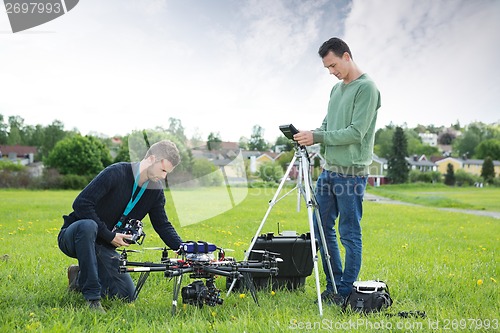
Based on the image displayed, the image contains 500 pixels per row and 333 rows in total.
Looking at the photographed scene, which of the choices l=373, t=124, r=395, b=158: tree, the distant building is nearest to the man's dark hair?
l=373, t=124, r=395, b=158: tree

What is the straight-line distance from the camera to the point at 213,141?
5938mm

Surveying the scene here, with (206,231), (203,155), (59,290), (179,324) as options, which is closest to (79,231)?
(59,290)

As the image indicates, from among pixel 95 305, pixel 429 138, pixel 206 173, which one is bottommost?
pixel 95 305

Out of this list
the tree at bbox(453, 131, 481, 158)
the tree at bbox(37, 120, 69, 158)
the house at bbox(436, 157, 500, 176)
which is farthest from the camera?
the tree at bbox(37, 120, 69, 158)

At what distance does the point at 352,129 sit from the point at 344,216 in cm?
81

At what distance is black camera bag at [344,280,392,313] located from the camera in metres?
4.02

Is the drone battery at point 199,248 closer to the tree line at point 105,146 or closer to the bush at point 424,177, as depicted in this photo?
the tree line at point 105,146

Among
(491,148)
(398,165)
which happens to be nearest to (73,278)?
(398,165)

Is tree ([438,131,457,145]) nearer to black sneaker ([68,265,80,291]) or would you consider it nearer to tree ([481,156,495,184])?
tree ([481,156,495,184])

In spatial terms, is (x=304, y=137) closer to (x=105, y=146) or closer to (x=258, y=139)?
(x=258, y=139)

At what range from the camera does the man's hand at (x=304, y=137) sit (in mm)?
4441

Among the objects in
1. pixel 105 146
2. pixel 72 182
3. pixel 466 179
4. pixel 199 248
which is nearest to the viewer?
pixel 199 248

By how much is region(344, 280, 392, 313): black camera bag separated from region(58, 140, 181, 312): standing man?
5.44 ft

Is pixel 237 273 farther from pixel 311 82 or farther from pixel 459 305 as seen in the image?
pixel 311 82
